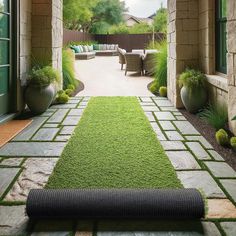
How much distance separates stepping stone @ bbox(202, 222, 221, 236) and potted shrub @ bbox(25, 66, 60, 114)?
3.41 meters

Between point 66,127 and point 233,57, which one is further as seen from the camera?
point 66,127

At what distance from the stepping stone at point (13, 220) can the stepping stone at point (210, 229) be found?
0.90 metres

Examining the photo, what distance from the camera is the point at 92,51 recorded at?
18.9 meters

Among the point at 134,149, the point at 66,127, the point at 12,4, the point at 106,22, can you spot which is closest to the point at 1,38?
the point at 12,4

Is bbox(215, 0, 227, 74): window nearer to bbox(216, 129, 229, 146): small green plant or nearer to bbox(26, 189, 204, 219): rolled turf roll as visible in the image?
bbox(216, 129, 229, 146): small green plant

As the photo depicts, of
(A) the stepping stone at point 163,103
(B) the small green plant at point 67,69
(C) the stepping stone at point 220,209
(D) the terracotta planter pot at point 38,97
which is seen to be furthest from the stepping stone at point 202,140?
(B) the small green plant at point 67,69

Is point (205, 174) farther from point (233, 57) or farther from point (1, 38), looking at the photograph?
point (1, 38)

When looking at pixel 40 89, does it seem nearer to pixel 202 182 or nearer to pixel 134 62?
pixel 202 182

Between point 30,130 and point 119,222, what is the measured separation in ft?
7.55

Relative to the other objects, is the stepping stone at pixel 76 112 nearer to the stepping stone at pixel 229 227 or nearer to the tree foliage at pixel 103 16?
the stepping stone at pixel 229 227

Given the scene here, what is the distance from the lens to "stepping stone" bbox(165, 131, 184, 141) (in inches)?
139

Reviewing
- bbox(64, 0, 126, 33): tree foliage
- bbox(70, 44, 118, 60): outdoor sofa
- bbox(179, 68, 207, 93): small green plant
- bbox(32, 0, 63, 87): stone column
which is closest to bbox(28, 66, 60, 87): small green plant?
bbox(32, 0, 63, 87): stone column

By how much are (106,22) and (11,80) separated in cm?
2410

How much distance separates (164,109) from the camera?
5176 mm
